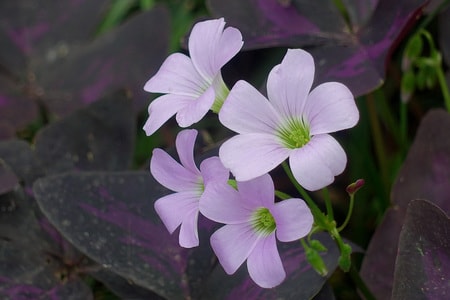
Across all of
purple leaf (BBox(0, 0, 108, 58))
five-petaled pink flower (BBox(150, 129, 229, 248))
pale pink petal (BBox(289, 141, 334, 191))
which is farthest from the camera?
purple leaf (BBox(0, 0, 108, 58))

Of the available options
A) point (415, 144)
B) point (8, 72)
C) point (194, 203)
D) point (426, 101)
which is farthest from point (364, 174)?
point (8, 72)

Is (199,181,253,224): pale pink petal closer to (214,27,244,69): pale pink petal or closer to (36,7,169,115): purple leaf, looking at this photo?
(214,27,244,69): pale pink petal

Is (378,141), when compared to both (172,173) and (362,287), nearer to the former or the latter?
(362,287)

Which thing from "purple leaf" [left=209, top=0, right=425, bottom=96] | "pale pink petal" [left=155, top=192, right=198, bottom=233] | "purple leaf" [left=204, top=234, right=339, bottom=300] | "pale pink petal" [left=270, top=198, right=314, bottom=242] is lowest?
"purple leaf" [left=204, top=234, right=339, bottom=300]

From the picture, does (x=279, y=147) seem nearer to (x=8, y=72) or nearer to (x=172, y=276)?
(x=172, y=276)

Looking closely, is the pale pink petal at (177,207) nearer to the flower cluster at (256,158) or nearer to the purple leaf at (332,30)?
the flower cluster at (256,158)

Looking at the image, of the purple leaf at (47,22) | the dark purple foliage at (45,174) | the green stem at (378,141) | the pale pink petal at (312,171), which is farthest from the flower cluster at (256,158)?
the purple leaf at (47,22)

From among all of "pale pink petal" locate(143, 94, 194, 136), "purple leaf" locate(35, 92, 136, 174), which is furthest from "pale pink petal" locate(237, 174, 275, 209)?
"purple leaf" locate(35, 92, 136, 174)
